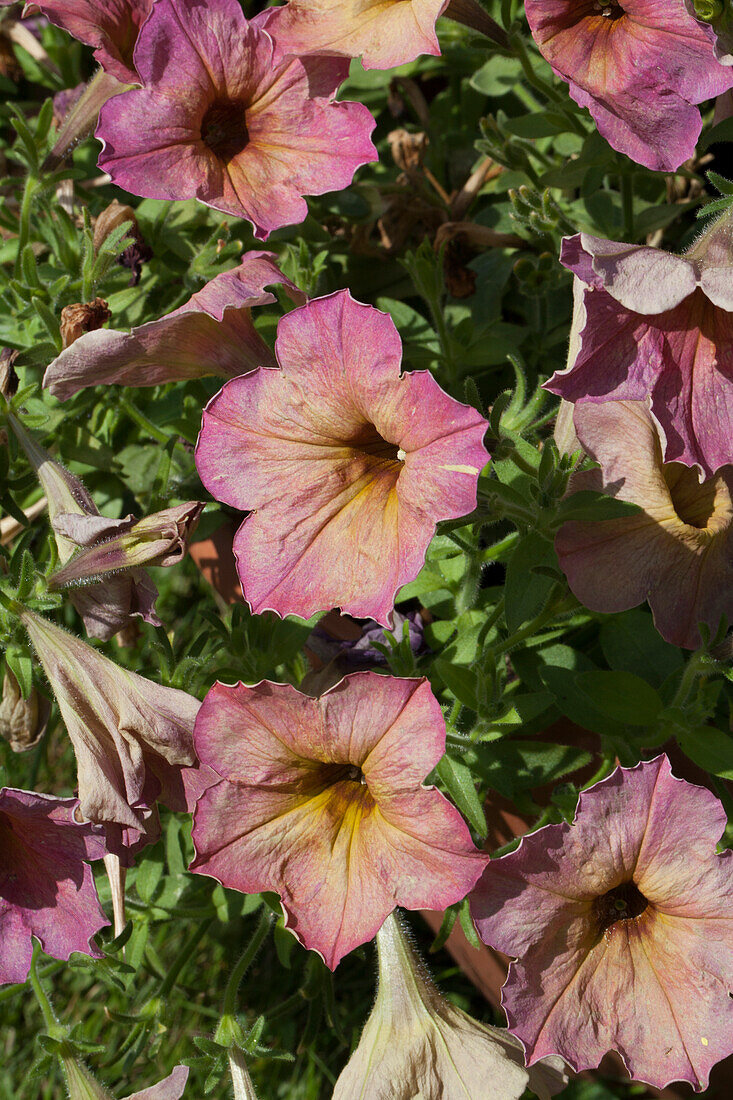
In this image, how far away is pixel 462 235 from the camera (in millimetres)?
1698

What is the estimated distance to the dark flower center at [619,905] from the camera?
107 centimetres

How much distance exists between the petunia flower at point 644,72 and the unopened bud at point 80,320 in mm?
627

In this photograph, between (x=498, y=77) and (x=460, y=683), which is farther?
(x=498, y=77)

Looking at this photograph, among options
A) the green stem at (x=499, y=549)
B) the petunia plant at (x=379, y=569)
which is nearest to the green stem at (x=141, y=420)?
the petunia plant at (x=379, y=569)

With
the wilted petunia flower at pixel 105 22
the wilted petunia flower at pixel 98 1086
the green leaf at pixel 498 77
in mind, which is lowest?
the wilted petunia flower at pixel 98 1086

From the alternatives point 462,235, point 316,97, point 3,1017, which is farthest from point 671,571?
point 3,1017

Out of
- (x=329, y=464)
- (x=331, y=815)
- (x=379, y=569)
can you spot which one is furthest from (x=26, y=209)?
(x=331, y=815)

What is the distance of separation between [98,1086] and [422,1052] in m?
0.41

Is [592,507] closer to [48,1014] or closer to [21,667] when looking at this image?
[21,667]

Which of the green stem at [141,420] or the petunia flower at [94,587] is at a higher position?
the petunia flower at [94,587]

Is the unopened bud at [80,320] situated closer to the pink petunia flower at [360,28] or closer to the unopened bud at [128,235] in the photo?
the unopened bud at [128,235]

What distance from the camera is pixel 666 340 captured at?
99 centimetres

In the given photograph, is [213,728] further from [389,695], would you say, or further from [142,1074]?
[142,1074]

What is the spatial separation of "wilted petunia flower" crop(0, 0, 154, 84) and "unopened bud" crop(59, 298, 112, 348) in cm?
28
